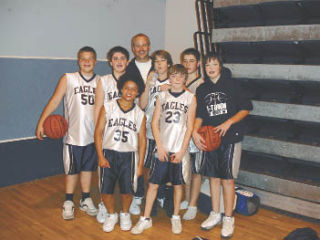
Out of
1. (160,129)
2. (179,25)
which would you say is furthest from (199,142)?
(179,25)

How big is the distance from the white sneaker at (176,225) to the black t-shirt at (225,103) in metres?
0.78

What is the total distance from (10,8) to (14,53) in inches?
18.4

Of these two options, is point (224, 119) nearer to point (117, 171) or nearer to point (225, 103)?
point (225, 103)

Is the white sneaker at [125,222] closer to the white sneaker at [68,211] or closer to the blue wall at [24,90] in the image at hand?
the white sneaker at [68,211]

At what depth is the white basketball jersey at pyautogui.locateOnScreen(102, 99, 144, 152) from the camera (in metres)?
2.74

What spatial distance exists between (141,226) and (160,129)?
0.83 metres

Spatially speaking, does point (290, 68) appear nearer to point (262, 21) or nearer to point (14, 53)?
point (262, 21)

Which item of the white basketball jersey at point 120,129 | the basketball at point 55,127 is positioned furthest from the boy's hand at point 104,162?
the basketball at point 55,127

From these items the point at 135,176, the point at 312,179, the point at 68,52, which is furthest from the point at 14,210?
the point at 312,179

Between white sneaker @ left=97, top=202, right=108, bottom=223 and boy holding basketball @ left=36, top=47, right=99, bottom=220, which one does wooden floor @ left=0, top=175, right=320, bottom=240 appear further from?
boy holding basketball @ left=36, top=47, right=99, bottom=220

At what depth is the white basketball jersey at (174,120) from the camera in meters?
2.74

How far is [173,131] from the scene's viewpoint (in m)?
2.74

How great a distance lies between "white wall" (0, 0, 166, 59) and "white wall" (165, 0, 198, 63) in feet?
0.56

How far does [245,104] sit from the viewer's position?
2.75 meters
